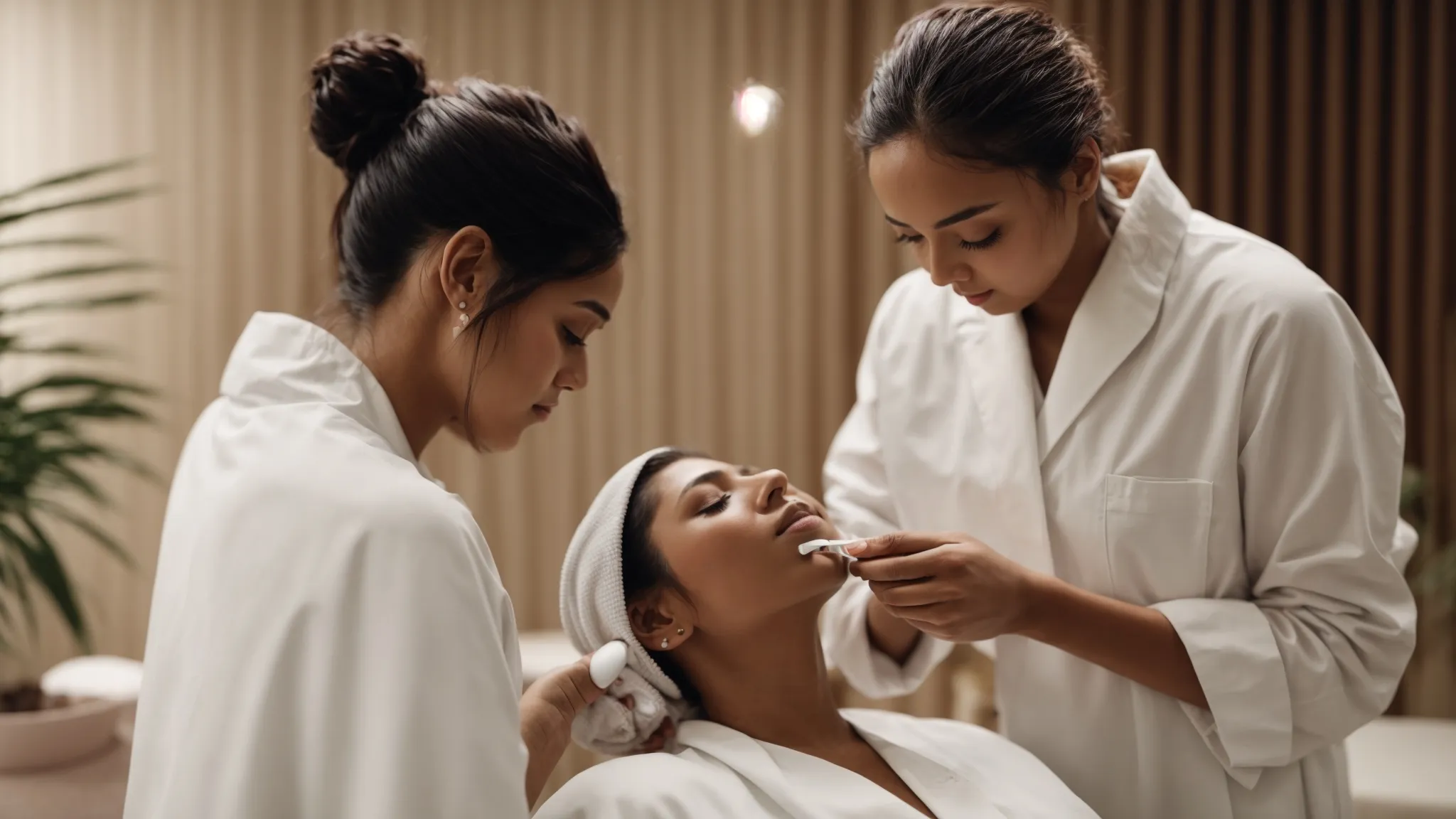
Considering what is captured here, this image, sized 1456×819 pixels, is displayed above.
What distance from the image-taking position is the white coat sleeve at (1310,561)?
56.7 inches

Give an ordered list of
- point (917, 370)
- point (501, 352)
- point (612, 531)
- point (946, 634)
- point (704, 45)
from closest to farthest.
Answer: point (501, 352) < point (946, 634) < point (612, 531) < point (917, 370) < point (704, 45)

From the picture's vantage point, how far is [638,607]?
1.65 metres

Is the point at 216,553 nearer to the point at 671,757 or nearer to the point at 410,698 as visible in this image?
the point at 410,698

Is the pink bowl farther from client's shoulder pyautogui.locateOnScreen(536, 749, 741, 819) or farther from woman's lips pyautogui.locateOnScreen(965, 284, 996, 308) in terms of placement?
woman's lips pyautogui.locateOnScreen(965, 284, 996, 308)

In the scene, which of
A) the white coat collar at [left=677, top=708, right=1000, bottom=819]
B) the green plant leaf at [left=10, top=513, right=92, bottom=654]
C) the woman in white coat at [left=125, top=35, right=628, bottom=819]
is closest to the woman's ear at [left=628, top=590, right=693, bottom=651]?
the white coat collar at [left=677, top=708, right=1000, bottom=819]

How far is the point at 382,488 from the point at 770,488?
0.72 metres

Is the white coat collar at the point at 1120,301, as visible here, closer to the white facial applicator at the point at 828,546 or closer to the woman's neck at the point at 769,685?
the white facial applicator at the point at 828,546

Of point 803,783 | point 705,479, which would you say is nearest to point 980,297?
point 705,479

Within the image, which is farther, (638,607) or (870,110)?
(638,607)

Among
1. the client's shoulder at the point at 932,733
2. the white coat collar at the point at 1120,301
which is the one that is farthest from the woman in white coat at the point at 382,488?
the white coat collar at the point at 1120,301

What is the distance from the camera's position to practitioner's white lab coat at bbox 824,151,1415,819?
1.46 meters

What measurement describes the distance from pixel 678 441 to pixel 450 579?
2758 millimetres

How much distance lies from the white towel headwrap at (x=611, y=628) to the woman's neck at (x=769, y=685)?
0.06 m

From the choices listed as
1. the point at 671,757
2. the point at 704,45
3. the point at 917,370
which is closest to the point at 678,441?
the point at 704,45
